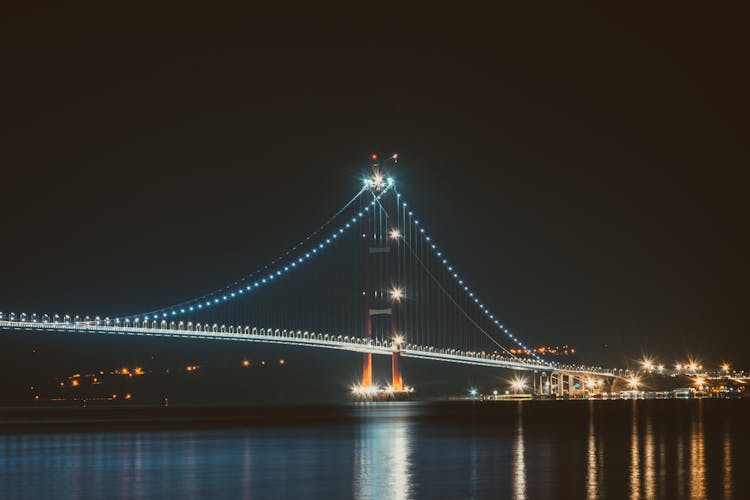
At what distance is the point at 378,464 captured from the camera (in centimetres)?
1995

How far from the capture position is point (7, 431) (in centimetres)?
3316

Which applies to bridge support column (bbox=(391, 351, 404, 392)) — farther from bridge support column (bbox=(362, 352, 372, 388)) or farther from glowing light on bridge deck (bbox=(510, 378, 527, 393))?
glowing light on bridge deck (bbox=(510, 378, 527, 393))

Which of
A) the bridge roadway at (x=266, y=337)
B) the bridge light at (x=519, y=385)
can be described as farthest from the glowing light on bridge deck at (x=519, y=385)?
the bridge roadway at (x=266, y=337)

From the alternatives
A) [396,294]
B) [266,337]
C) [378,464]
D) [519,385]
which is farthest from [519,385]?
[378,464]

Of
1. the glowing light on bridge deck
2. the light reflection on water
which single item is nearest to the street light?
the glowing light on bridge deck

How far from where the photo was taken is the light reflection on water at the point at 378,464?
15.8m

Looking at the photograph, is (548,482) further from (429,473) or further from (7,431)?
(7,431)

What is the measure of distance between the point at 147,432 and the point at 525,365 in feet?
170

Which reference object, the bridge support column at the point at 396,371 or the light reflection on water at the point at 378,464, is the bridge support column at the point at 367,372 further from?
the light reflection on water at the point at 378,464

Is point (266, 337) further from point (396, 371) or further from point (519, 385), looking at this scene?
point (519, 385)

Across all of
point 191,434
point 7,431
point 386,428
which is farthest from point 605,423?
point 7,431

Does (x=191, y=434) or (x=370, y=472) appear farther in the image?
(x=191, y=434)

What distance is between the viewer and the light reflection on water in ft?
51.7

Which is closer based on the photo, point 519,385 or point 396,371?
point 396,371
